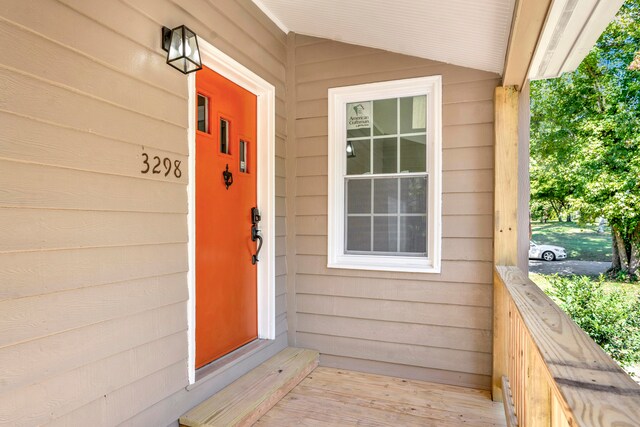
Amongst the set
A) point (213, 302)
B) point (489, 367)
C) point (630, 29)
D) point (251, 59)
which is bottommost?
point (489, 367)

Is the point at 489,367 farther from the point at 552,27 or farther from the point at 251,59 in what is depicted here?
Answer: the point at 251,59

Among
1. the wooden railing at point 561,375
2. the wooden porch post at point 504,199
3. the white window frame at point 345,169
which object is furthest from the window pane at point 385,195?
the wooden railing at point 561,375

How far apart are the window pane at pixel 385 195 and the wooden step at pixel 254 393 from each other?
135cm

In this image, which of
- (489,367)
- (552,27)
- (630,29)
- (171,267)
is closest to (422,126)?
(552,27)

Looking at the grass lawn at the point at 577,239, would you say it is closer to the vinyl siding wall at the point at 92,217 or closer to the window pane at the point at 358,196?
the window pane at the point at 358,196

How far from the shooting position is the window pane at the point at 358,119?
3033mm

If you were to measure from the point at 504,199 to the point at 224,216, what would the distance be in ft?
6.48

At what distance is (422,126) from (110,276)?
2.39 m

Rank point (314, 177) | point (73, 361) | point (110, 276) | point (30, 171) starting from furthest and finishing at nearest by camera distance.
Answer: point (314, 177) < point (110, 276) < point (73, 361) < point (30, 171)

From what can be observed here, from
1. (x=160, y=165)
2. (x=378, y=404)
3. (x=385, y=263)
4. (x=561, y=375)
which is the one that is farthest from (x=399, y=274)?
(x=561, y=375)

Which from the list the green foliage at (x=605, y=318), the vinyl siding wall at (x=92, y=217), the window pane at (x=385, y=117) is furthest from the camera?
the green foliage at (x=605, y=318)

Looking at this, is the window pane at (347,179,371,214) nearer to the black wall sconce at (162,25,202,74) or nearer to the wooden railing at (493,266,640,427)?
the wooden railing at (493,266,640,427)

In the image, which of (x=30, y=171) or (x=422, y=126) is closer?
(x=30, y=171)

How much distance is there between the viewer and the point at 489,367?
103 inches
